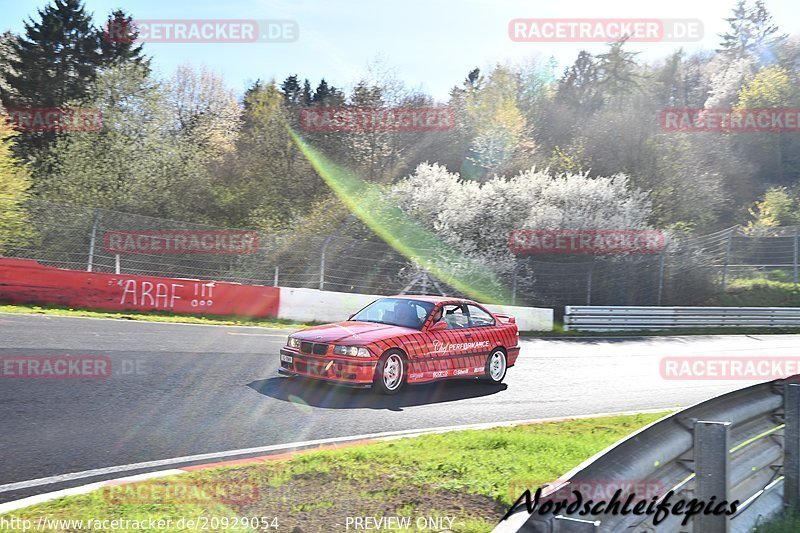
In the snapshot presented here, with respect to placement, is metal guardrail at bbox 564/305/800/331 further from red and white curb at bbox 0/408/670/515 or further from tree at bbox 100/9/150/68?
tree at bbox 100/9/150/68

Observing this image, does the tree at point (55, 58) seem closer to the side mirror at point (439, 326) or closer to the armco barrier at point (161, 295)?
the armco barrier at point (161, 295)

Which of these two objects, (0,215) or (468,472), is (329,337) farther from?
(0,215)

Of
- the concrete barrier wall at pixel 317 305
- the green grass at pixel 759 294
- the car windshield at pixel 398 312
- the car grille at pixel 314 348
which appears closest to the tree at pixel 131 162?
the concrete barrier wall at pixel 317 305

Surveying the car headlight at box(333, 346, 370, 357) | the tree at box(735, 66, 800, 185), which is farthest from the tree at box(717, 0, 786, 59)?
the car headlight at box(333, 346, 370, 357)

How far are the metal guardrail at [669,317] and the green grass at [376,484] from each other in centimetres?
1428

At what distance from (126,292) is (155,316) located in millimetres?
1003

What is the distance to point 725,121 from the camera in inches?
2393

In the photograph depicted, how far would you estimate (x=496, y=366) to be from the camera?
10.6 metres

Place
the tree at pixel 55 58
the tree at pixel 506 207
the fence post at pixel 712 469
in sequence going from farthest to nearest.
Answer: the tree at pixel 55 58 → the tree at pixel 506 207 → the fence post at pixel 712 469

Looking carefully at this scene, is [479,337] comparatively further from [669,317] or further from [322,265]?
[669,317]

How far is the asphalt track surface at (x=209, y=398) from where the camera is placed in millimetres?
6207

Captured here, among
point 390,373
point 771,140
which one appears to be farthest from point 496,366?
point 771,140

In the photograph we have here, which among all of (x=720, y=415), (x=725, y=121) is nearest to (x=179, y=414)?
(x=720, y=415)

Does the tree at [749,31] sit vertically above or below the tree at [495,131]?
above
